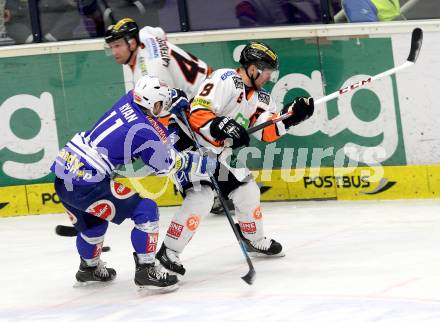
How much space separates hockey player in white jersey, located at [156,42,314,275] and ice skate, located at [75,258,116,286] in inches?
12.7

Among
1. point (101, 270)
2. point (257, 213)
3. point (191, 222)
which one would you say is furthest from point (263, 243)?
point (101, 270)

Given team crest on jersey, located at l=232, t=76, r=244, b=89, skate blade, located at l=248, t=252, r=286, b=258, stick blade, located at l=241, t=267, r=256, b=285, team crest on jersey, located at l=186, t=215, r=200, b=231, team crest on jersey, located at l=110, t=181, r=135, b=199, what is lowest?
skate blade, located at l=248, t=252, r=286, b=258

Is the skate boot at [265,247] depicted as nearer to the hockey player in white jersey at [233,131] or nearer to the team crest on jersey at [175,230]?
the hockey player in white jersey at [233,131]

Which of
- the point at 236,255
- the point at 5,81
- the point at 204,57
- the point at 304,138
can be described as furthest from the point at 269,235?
the point at 5,81

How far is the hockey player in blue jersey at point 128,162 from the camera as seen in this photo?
18.0 feet

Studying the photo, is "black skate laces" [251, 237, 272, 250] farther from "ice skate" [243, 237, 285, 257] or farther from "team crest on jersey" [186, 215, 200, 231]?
"team crest on jersey" [186, 215, 200, 231]

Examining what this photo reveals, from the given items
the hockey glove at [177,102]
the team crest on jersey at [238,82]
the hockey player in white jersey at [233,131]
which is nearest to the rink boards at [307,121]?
the hockey player in white jersey at [233,131]

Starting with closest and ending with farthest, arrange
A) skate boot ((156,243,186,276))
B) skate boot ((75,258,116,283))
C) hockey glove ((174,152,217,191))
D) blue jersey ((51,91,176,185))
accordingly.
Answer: blue jersey ((51,91,176,185))
hockey glove ((174,152,217,191))
skate boot ((156,243,186,276))
skate boot ((75,258,116,283))

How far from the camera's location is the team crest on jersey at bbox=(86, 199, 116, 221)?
559 cm

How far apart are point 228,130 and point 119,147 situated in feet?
1.96

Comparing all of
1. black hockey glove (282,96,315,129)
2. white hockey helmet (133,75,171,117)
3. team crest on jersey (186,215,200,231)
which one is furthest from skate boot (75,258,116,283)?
black hockey glove (282,96,315,129)

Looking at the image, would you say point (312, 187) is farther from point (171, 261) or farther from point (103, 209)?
point (103, 209)

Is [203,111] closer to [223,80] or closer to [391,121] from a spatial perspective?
[223,80]

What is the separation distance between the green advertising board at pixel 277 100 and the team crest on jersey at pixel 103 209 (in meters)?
2.48
